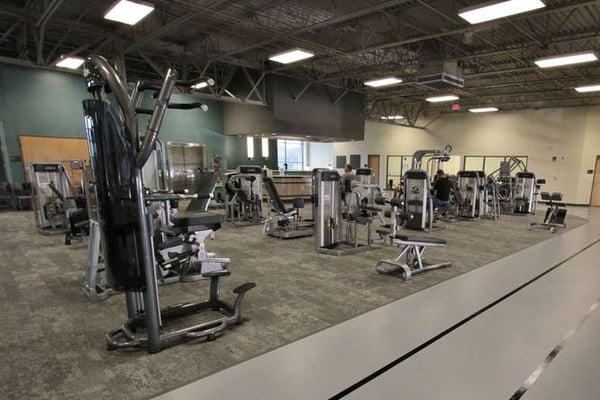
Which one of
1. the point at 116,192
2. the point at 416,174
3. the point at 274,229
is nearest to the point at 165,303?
the point at 116,192

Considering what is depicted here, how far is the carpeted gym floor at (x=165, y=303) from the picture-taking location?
2.13 meters

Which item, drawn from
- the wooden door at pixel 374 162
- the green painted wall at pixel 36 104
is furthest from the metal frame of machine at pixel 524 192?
the green painted wall at pixel 36 104

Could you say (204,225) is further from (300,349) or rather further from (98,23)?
(98,23)

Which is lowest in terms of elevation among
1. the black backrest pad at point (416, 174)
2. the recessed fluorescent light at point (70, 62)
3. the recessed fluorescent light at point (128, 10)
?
the black backrest pad at point (416, 174)

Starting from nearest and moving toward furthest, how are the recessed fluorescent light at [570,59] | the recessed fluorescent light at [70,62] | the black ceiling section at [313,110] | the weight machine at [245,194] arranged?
the recessed fluorescent light at [570,59]
the recessed fluorescent light at [70,62]
the weight machine at [245,194]
the black ceiling section at [313,110]

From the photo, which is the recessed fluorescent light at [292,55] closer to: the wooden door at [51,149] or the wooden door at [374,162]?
the wooden door at [51,149]

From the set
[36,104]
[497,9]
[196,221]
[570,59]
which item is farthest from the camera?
[36,104]

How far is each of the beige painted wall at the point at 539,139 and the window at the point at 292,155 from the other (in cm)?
640

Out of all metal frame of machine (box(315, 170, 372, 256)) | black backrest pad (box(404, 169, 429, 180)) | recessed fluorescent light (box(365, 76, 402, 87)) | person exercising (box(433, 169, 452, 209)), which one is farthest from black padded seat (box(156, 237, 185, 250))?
recessed fluorescent light (box(365, 76, 402, 87))

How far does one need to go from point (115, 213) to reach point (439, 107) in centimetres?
1789

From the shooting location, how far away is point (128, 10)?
204 inches

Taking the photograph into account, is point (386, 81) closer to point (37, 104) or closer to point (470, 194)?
point (470, 194)

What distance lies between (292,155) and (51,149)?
1202 centimetres

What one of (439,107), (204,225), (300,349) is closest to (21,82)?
(204,225)
